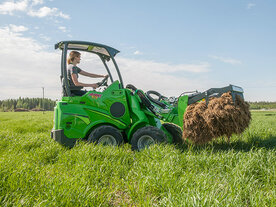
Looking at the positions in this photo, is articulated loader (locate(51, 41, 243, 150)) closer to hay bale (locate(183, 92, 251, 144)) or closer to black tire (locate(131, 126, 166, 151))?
black tire (locate(131, 126, 166, 151))

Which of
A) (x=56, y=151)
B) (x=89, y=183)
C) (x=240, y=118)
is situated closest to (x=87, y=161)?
(x=89, y=183)

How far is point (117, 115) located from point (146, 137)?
84 cm

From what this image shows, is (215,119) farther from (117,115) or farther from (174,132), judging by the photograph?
(117,115)

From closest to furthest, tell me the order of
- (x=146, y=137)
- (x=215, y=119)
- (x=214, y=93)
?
1. (x=215, y=119)
2. (x=214, y=93)
3. (x=146, y=137)

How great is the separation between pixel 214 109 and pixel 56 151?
10.5 feet

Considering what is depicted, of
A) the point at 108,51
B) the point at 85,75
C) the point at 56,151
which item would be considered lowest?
the point at 56,151

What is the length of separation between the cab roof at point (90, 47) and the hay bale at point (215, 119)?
245cm

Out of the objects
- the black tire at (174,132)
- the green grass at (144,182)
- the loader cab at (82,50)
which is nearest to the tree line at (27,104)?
the loader cab at (82,50)

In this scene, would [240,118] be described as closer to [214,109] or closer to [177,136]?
[214,109]

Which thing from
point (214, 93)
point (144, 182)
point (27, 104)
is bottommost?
point (27, 104)

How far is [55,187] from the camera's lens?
8.12ft

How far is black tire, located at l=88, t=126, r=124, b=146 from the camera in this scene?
472 centimetres

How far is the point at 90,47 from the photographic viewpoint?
5.66 metres

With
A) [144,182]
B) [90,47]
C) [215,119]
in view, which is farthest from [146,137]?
[90,47]
